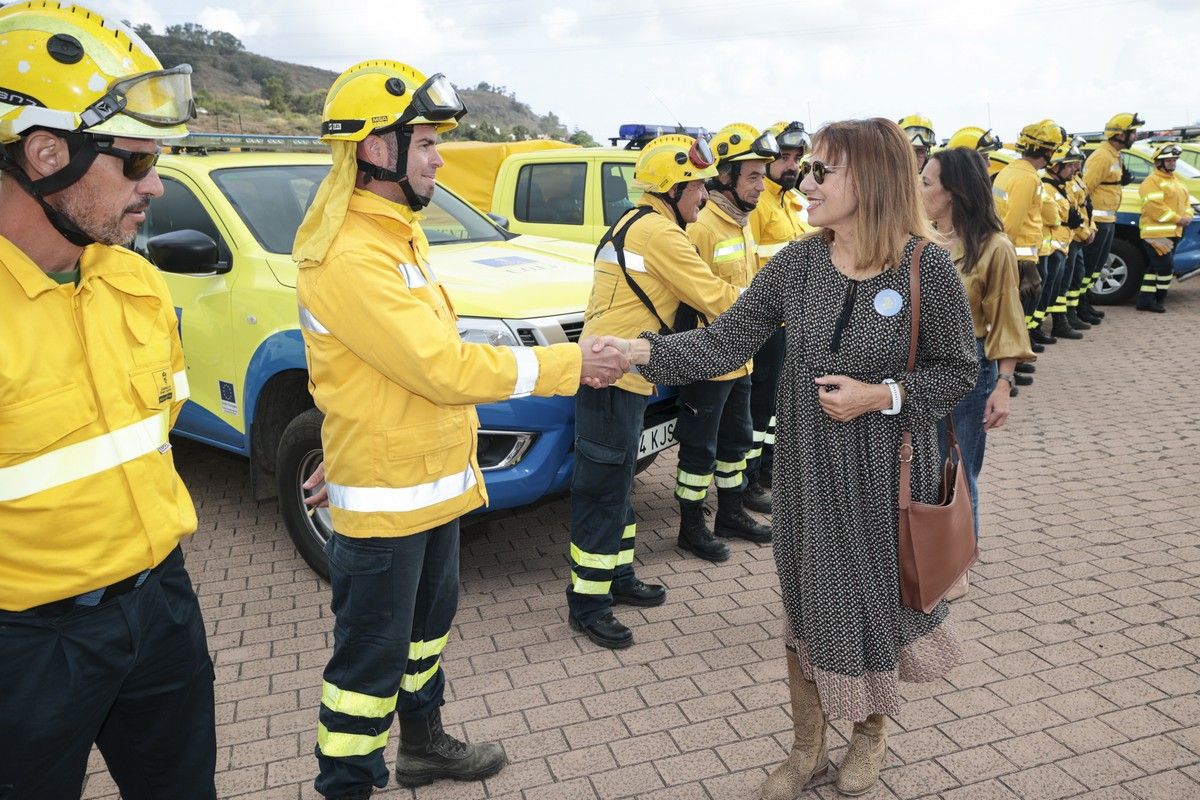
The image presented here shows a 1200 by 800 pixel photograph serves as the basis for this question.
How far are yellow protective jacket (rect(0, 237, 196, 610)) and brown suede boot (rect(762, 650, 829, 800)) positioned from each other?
6.24 feet

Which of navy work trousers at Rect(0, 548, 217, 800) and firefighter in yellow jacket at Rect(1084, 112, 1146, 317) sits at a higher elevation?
firefighter in yellow jacket at Rect(1084, 112, 1146, 317)

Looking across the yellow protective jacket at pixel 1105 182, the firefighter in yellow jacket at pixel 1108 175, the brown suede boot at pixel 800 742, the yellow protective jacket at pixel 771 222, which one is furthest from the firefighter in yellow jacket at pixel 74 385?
the yellow protective jacket at pixel 1105 182

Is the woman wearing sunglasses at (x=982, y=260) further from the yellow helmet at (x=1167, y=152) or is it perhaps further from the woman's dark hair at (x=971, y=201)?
the yellow helmet at (x=1167, y=152)

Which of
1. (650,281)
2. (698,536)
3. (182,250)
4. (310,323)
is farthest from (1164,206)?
(310,323)

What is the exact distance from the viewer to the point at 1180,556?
4.79 m

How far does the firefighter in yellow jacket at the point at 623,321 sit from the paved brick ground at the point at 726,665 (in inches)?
11.3

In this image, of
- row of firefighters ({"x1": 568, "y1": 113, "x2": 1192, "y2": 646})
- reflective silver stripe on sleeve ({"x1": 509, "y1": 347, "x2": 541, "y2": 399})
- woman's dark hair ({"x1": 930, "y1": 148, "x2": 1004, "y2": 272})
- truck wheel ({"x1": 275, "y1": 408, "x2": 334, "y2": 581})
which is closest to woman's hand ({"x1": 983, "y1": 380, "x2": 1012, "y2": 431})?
woman's dark hair ({"x1": 930, "y1": 148, "x2": 1004, "y2": 272})

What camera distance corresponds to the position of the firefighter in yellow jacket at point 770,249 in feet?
18.7

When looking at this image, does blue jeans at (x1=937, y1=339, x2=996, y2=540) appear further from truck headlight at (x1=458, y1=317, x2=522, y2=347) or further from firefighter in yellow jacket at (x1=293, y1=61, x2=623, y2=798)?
firefighter in yellow jacket at (x1=293, y1=61, x2=623, y2=798)

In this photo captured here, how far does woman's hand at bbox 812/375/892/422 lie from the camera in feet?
8.59

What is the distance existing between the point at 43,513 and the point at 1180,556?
16.3 feet

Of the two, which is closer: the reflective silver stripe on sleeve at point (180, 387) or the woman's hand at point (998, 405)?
the reflective silver stripe on sleeve at point (180, 387)

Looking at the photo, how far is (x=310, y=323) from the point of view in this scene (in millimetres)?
2586

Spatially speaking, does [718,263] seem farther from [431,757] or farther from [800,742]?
[431,757]
